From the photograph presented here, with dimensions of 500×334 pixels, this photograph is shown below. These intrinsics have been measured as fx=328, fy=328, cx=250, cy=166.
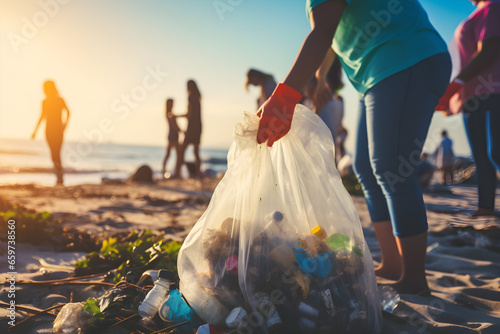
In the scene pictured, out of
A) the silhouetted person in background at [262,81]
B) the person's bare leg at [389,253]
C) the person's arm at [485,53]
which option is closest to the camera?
the person's bare leg at [389,253]

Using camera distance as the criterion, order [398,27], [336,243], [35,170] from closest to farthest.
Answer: [336,243], [398,27], [35,170]

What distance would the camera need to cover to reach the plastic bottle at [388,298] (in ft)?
4.31

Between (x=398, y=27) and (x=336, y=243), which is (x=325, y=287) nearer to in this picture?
(x=336, y=243)

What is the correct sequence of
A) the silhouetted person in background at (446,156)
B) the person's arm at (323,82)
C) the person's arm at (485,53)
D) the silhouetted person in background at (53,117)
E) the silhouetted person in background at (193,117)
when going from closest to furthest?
the person's arm at (323,82), the person's arm at (485,53), the silhouetted person in background at (53,117), the silhouetted person in background at (193,117), the silhouetted person in background at (446,156)

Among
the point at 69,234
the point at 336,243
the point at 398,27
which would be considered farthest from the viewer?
the point at 69,234

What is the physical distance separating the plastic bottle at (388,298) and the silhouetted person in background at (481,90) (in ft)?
4.26

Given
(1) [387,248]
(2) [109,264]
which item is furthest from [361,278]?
(2) [109,264]

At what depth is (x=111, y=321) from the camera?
1.10 m

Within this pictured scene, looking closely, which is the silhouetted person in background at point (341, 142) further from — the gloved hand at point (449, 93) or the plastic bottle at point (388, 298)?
the plastic bottle at point (388, 298)

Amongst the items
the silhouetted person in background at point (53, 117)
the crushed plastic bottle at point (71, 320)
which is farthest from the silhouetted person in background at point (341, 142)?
the crushed plastic bottle at point (71, 320)

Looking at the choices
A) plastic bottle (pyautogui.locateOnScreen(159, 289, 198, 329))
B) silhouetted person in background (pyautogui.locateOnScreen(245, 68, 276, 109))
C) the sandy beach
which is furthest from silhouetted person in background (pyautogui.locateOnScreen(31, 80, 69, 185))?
plastic bottle (pyautogui.locateOnScreen(159, 289, 198, 329))

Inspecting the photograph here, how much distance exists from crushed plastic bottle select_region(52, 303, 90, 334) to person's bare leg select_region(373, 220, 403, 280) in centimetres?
137

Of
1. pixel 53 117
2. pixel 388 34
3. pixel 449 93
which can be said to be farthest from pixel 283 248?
pixel 53 117

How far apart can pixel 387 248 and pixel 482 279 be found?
0.51m
